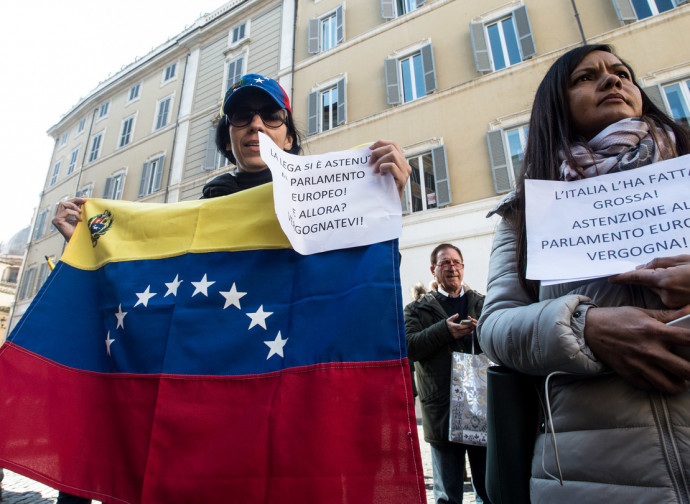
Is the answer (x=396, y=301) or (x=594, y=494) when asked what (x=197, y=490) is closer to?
(x=396, y=301)

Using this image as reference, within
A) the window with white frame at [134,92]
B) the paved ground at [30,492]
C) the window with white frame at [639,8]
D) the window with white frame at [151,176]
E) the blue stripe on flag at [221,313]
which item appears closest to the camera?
the blue stripe on flag at [221,313]

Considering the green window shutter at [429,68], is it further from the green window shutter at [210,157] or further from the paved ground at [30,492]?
the paved ground at [30,492]

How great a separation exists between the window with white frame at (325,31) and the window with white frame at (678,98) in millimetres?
8904

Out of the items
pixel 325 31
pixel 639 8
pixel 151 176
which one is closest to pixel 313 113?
pixel 325 31

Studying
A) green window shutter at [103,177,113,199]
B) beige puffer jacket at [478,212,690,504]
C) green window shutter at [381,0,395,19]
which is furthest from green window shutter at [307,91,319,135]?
beige puffer jacket at [478,212,690,504]

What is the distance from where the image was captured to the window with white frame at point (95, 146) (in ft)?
66.8

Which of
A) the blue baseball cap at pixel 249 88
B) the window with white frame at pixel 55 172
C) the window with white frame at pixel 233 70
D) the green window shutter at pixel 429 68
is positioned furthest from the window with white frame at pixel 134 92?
the blue baseball cap at pixel 249 88

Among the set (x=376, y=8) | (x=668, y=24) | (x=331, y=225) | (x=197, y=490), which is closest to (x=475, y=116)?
(x=668, y=24)

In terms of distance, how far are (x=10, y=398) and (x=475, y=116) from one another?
407 inches

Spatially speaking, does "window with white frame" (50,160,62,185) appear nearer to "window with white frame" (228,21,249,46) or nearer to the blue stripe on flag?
"window with white frame" (228,21,249,46)

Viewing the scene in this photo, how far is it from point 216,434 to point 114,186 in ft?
65.1

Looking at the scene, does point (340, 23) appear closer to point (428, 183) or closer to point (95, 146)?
point (428, 183)

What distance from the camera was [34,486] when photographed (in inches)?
185

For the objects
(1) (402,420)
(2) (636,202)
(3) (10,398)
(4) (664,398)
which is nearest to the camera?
(4) (664,398)
